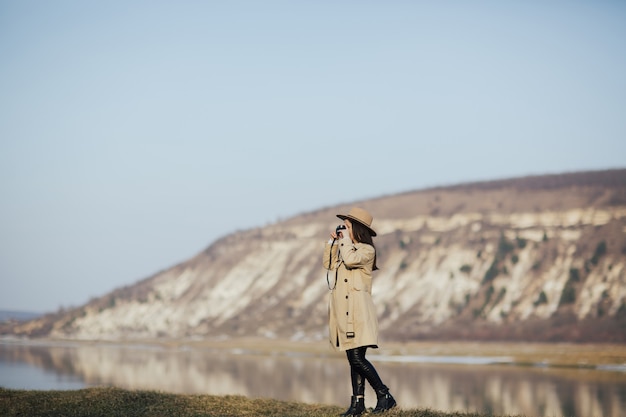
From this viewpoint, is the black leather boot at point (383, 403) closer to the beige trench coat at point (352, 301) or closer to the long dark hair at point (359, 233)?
the beige trench coat at point (352, 301)

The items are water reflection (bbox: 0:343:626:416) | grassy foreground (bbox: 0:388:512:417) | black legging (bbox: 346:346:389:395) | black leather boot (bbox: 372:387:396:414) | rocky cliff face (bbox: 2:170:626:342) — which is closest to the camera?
black legging (bbox: 346:346:389:395)

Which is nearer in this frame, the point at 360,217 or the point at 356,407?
the point at 356,407

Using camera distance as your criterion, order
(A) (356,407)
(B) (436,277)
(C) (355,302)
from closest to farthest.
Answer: (C) (355,302), (A) (356,407), (B) (436,277)

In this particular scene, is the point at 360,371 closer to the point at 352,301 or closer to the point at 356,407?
the point at 356,407

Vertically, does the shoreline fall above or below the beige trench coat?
below

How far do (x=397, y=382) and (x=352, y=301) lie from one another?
26.4 m

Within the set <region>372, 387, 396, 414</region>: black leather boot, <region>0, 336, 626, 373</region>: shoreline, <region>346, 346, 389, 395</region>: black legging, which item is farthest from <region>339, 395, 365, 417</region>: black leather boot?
<region>0, 336, 626, 373</region>: shoreline

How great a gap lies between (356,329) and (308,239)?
106 metres

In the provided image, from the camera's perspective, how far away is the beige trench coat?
621 inches

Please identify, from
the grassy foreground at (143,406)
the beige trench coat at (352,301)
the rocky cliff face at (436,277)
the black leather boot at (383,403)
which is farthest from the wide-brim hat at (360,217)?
the rocky cliff face at (436,277)

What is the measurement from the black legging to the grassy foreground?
54 cm

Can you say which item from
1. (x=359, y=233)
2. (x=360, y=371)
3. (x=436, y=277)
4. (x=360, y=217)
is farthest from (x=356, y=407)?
(x=436, y=277)

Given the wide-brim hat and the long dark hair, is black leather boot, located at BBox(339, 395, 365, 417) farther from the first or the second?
the wide-brim hat

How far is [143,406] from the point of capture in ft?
→ 59.8
